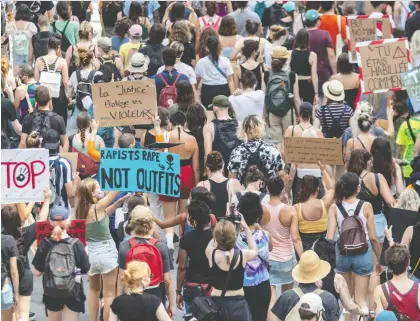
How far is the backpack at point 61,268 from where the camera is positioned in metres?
12.0

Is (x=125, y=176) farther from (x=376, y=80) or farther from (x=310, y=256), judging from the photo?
(x=376, y=80)

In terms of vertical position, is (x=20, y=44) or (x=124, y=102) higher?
(x=20, y=44)

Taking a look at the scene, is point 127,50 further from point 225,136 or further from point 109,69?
point 225,136

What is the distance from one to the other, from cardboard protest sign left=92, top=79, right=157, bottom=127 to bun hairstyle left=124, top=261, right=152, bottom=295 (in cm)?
434

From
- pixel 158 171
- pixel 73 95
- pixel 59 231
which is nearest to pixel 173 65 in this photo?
pixel 73 95

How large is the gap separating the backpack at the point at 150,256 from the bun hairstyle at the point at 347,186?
1.99 m

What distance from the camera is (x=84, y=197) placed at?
12820mm

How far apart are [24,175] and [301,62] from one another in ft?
24.0

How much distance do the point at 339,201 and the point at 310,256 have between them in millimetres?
1774

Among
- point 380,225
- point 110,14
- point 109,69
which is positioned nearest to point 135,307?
point 380,225

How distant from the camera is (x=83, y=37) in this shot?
741 inches

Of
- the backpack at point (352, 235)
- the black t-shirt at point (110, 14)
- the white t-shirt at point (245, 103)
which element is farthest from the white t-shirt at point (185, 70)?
the black t-shirt at point (110, 14)

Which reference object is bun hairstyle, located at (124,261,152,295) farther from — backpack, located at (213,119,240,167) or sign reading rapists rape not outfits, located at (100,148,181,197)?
backpack, located at (213,119,240,167)

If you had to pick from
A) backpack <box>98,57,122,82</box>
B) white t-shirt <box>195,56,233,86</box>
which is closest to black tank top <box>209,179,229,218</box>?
white t-shirt <box>195,56,233,86</box>
